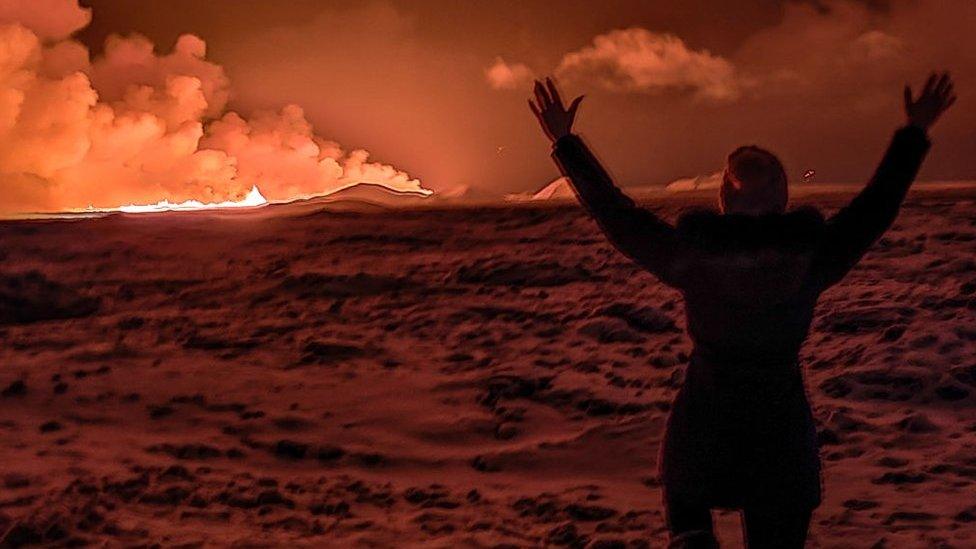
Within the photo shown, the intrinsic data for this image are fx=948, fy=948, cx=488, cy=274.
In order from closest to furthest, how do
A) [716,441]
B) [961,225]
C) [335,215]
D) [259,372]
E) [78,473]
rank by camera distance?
[716,441] → [78,473] → [259,372] → [961,225] → [335,215]

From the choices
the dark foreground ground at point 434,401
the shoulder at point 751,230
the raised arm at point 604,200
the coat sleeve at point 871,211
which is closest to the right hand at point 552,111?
the raised arm at point 604,200

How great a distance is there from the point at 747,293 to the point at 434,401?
440 cm

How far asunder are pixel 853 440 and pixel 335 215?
12.9 meters

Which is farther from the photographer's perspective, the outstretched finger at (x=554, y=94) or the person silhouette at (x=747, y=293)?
the outstretched finger at (x=554, y=94)

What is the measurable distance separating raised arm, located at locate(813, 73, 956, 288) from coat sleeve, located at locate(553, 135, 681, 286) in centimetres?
33

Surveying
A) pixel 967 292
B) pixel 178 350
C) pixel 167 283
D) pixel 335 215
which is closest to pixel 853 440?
pixel 967 292

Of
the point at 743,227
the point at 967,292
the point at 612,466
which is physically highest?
the point at 743,227

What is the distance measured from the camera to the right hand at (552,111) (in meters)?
2.08

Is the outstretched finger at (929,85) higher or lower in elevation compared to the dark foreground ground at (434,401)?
higher

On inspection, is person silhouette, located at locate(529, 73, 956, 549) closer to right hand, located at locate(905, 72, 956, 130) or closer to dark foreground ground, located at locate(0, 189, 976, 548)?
right hand, located at locate(905, 72, 956, 130)

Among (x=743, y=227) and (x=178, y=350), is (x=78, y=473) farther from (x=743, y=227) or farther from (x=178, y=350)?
(x=743, y=227)

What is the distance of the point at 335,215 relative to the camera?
55.6ft

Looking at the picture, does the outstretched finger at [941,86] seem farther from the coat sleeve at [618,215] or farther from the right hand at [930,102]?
the coat sleeve at [618,215]

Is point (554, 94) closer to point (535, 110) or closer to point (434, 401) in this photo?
point (535, 110)
